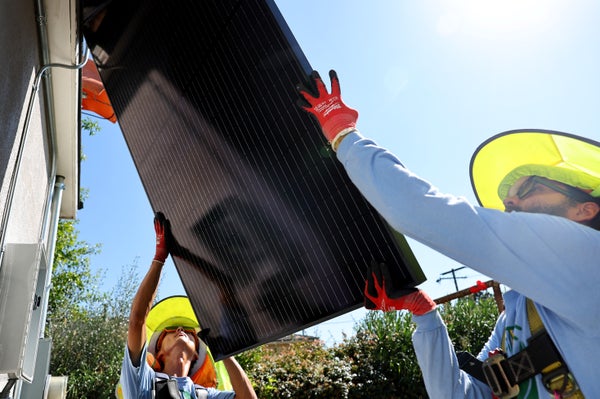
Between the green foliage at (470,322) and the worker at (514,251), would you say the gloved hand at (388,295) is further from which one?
the green foliage at (470,322)

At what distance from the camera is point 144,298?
345cm

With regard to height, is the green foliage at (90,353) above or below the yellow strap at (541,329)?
above

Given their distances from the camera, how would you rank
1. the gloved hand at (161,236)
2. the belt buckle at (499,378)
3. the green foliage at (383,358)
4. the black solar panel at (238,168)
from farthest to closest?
the green foliage at (383,358) → the gloved hand at (161,236) → the black solar panel at (238,168) → the belt buckle at (499,378)

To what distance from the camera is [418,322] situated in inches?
91.5

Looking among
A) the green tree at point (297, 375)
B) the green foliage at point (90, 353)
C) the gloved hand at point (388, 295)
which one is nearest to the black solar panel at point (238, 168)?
the gloved hand at point (388, 295)

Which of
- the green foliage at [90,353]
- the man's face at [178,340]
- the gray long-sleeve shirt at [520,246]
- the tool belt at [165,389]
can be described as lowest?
the gray long-sleeve shirt at [520,246]

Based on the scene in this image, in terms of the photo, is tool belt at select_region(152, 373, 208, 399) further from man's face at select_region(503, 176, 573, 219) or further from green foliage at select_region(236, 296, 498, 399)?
green foliage at select_region(236, 296, 498, 399)

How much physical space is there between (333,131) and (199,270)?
1896 mm

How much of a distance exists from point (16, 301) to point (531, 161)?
2.69 meters

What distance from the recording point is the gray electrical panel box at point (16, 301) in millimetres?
2197

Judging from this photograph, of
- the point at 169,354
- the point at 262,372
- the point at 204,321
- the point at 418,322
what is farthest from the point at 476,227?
the point at 262,372

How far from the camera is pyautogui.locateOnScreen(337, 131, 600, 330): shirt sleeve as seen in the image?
153cm

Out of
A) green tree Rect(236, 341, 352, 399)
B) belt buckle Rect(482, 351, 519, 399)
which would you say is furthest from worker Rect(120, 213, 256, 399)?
green tree Rect(236, 341, 352, 399)

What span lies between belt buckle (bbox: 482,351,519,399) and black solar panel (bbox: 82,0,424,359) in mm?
467
